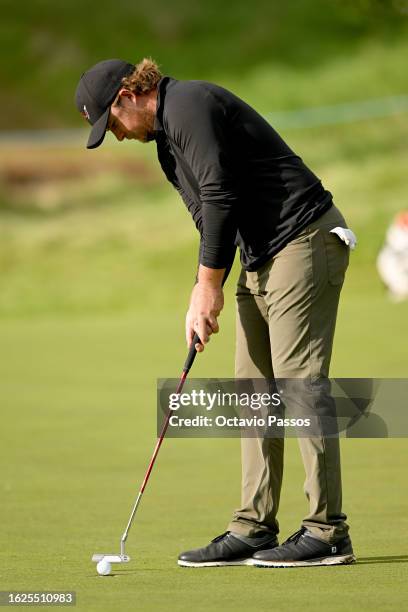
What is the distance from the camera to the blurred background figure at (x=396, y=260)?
13672mm

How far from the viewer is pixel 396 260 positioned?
46.7ft

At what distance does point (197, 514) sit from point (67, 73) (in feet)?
84.6

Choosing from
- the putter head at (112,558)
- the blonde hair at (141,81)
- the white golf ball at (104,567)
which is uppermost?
the blonde hair at (141,81)

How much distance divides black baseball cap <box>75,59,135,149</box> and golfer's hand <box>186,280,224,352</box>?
2.04 feet

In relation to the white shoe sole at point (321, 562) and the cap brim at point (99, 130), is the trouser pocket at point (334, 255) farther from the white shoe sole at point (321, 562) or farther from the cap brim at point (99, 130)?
the white shoe sole at point (321, 562)

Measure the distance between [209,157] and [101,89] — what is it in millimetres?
474

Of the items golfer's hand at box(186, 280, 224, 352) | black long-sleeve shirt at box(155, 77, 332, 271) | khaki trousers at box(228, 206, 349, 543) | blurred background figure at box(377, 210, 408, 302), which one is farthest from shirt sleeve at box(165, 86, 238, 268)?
blurred background figure at box(377, 210, 408, 302)

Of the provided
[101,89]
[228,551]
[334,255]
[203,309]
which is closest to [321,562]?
[228,551]

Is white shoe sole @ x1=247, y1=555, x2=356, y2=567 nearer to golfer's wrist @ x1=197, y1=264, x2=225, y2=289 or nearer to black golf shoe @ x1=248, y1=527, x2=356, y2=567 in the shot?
black golf shoe @ x1=248, y1=527, x2=356, y2=567

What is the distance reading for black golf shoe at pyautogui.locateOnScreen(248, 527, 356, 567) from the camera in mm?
4805

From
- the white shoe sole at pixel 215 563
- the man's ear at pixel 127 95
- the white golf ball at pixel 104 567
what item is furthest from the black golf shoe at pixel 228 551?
the man's ear at pixel 127 95

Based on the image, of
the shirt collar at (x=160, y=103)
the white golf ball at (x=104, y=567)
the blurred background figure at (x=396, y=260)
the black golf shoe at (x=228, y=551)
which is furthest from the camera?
the blurred background figure at (x=396, y=260)

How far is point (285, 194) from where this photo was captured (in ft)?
16.0

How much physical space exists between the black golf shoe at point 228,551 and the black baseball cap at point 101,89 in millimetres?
1460
